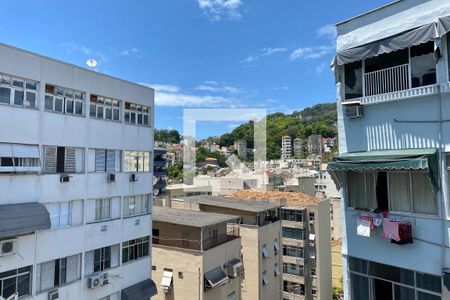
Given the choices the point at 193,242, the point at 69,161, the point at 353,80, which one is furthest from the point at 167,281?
the point at 353,80

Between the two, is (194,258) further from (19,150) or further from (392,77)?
(392,77)

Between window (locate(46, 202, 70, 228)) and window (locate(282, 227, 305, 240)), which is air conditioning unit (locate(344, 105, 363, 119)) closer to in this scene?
window (locate(46, 202, 70, 228))

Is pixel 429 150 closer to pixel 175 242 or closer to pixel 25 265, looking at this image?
pixel 25 265

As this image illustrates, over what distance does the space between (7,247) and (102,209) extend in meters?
4.49

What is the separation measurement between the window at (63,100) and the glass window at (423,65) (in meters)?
12.0

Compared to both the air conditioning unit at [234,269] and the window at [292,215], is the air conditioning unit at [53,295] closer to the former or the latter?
the air conditioning unit at [234,269]

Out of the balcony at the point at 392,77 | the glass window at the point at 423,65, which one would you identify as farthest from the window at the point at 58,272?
the glass window at the point at 423,65

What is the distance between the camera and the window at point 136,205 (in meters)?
16.8

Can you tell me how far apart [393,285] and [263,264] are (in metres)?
18.2

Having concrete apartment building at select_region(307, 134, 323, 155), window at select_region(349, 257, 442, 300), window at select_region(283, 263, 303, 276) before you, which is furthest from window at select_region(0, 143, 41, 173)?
concrete apartment building at select_region(307, 134, 323, 155)

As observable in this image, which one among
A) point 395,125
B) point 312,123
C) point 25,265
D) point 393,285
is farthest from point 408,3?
point 312,123

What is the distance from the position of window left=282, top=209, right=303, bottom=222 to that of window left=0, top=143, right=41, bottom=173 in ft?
83.8

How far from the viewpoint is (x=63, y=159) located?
13.5 meters

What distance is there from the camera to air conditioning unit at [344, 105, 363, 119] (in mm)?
7949
